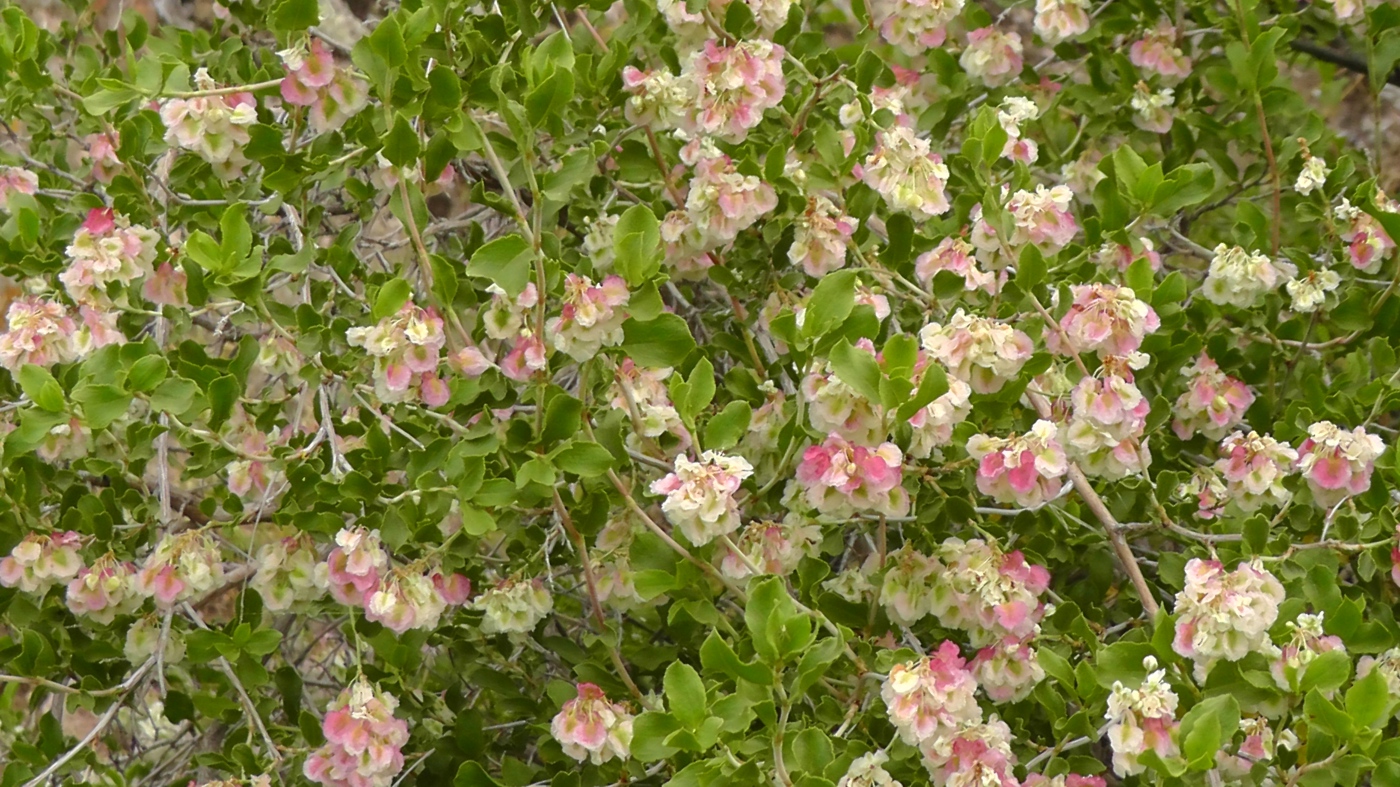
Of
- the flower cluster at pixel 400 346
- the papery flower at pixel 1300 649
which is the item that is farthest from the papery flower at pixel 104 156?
the papery flower at pixel 1300 649

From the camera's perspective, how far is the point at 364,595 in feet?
5.44

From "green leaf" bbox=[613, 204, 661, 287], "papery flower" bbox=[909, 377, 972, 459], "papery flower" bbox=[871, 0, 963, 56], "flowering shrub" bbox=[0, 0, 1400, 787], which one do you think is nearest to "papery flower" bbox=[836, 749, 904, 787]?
"flowering shrub" bbox=[0, 0, 1400, 787]

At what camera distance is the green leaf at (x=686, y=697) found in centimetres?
124

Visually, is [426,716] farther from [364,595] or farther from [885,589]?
[885,589]

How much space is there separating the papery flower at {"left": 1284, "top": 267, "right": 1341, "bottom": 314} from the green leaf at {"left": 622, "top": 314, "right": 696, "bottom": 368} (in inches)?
37.2

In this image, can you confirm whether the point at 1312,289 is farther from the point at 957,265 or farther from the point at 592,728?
the point at 592,728

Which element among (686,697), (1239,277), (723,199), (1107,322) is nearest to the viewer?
(686,697)

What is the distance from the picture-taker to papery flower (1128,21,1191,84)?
2.21 meters

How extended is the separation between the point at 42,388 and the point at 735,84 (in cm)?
84

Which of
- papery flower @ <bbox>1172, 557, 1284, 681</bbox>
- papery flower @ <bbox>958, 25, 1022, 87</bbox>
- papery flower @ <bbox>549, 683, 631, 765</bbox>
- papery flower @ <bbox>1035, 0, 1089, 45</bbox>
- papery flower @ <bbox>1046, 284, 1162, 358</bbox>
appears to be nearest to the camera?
papery flower @ <bbox>1172, 557, 1284, 681</bbox>

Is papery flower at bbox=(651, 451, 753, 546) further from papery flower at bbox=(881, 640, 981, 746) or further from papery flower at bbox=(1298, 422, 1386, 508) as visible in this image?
papery flower at bbox=(1298, 422, 1386, 508)

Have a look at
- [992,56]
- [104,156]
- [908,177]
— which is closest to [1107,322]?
[908,177]

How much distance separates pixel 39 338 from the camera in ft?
5.74

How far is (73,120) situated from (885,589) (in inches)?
68.4
